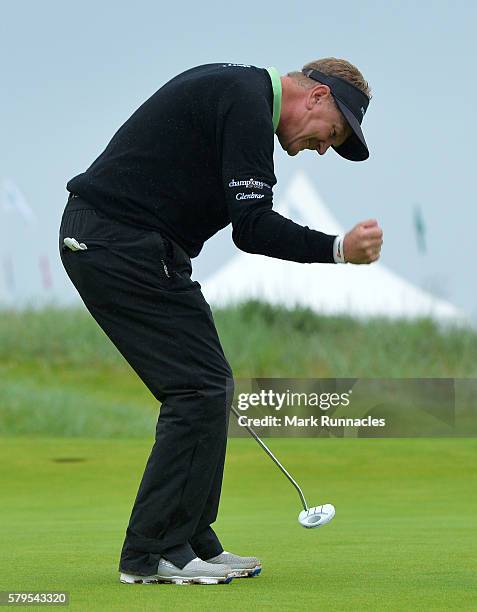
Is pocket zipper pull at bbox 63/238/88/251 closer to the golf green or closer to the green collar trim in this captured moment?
the green collar trim

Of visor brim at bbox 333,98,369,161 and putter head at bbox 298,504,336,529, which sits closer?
visor brim at bbox 333,98,369,161

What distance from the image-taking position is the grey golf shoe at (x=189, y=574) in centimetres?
405

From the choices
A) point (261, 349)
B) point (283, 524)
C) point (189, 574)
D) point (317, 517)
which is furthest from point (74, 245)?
point (261, 349)

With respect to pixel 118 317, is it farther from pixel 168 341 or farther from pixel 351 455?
pixel 351 455

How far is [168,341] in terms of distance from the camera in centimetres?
407

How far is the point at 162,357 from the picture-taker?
160 inches

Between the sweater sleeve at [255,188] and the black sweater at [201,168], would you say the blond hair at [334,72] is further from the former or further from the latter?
the sweater sleeve at [255,188]

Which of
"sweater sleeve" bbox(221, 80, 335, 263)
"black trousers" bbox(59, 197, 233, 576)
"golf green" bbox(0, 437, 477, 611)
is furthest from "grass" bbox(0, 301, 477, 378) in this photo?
"sweater sleeve" bbox(221, 80, 335, 263)

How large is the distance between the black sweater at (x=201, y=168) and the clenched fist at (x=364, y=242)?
0.41ft

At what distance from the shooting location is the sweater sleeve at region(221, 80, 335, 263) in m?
3.78

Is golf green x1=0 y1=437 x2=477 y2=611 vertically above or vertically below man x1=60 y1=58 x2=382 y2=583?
below

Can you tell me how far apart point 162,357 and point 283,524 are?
9.93ft

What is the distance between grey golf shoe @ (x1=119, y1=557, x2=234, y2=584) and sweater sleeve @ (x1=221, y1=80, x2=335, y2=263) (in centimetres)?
106

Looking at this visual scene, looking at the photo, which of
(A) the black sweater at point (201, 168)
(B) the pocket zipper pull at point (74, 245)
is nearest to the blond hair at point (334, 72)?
(A) the black sweater at point (201, 168)
